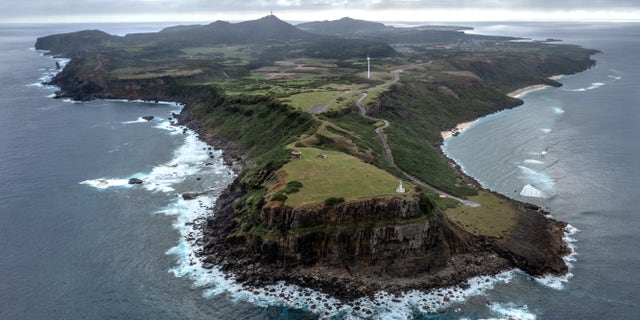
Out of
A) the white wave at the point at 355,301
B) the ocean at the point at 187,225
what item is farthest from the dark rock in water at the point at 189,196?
the white wave at the point at 355,301

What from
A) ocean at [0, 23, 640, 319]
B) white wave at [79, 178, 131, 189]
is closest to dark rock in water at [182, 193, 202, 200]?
ocean at [0, 23, 640, 319]

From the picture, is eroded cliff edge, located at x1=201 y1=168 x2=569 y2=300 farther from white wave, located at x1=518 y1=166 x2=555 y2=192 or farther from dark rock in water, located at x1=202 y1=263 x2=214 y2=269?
white wave, located at x1=518 y1=166 x2=555 y2=192

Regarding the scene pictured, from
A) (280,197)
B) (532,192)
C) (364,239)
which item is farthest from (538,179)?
(280,197)

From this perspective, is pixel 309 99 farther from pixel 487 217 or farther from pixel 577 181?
pixel 577 181

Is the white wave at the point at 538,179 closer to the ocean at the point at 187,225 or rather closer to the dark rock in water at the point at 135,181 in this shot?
the ocean at the point at 187,225

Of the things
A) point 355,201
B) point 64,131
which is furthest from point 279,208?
point 64,131

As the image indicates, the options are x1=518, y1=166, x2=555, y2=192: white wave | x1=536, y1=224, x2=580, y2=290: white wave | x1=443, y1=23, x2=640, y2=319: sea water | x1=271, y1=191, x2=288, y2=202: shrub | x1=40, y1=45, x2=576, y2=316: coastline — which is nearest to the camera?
x1=443, y1=23, x2=640, y2=319: sea water
